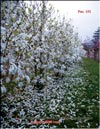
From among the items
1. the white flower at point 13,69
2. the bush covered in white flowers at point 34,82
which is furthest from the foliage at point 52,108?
the white flower at point 13,69

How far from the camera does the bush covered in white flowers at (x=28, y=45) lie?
10.4 metres

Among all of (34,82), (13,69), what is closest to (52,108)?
(34,82)

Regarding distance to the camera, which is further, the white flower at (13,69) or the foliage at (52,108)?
the foliage at (52,108)

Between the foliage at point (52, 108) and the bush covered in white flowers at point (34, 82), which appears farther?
the foliage at point (52, 108)

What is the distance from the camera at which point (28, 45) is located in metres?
12.4

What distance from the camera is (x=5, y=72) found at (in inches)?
396

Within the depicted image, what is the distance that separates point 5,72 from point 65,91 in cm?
823

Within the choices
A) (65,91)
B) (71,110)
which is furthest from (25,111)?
(65,91)

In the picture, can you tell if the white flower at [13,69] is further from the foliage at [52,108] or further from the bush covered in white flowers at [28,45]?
the foliage at [52,108]

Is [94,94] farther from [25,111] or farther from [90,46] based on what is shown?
[90,46]

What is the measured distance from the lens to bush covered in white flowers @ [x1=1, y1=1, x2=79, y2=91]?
10.4 m

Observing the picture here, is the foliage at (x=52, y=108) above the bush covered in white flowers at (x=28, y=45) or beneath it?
beneath

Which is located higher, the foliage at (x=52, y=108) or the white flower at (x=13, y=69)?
the white flower at (x=13, y=69)

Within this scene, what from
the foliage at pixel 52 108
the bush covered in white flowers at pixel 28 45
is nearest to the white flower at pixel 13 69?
the bush covered in white flowers at pixel 28 45
